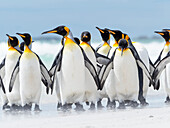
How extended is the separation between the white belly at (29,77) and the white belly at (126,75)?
56.9 inches

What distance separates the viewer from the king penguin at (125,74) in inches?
312

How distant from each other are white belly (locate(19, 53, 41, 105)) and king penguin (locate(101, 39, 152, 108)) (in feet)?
4.65

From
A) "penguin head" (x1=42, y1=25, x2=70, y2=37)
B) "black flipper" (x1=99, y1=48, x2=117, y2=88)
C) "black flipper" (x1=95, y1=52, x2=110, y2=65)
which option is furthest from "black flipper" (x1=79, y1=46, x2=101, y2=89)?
"black flipper" (x1=95, y1=52, x2=110, y2=65)

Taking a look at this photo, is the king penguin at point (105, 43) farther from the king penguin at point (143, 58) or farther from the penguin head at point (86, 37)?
the penguin head at point (86, 37)

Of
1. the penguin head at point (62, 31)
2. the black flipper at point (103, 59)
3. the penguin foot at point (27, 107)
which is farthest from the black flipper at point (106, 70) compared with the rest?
the penguin foot at point (27, 107)

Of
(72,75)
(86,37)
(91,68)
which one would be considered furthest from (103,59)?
(72,75)

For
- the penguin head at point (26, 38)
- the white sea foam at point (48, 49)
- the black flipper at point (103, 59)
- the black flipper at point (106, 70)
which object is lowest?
the black flipper at point (106, 70)

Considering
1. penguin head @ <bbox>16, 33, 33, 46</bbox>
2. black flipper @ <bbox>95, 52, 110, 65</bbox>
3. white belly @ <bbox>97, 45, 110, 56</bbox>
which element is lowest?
black flipper @ <bbox>95, 52, 110, 65</bbox>

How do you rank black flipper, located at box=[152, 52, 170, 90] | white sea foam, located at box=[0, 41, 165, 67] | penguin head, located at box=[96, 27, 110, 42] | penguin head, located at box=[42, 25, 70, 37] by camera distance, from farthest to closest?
white sea foam, located at box=[0, 41, 165, 67] < penguin head, located at box=[96, 27, 110, 42] < black flipper, located at box=[152, 52, 170, 90] < penguin head, located at box=[42, 25, 70, 37]

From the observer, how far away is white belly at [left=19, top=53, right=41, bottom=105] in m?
8.16

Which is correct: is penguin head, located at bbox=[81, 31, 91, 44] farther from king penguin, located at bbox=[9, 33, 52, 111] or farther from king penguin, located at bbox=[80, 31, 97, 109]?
king penguin, located at bbox=[9, 33, 52, 111]

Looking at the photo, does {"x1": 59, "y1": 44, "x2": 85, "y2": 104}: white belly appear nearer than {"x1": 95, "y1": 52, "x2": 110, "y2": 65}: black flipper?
Yes

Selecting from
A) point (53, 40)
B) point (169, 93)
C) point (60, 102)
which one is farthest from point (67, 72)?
point (53, 40)

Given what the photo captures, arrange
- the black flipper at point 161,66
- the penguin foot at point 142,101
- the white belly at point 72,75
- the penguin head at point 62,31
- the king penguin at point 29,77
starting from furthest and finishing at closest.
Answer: the black flipper at point 161,66, the penguin foot at point 142,101, the penguin head at point 62,31, the king penguin at point 29,77, the white belly at point 72,75
